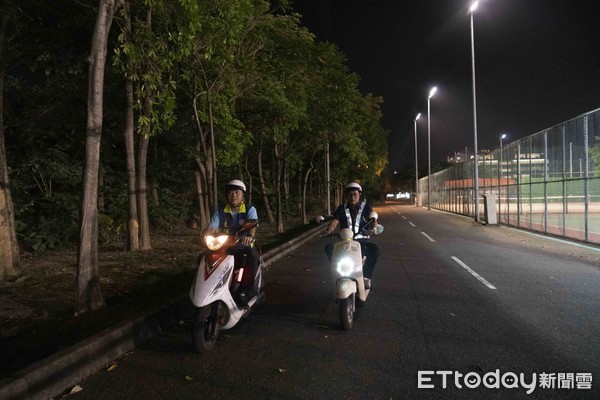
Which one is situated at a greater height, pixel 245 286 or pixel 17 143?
pixel 17 143

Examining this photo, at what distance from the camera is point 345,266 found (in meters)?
5.66

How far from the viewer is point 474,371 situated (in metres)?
4.25

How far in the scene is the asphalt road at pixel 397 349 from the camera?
12.9 ft

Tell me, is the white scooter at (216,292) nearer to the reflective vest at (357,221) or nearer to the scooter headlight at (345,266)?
the scooter headlight at (345,266)

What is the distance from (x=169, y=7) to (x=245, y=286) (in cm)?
646

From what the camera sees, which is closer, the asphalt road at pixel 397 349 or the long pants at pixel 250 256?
the asphalt road at pixel 397 349

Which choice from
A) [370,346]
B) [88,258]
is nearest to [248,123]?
[88,258]

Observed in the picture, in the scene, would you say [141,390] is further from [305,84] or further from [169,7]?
[305,84]

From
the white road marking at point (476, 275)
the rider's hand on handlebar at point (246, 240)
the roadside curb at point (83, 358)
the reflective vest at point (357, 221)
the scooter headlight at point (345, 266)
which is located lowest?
the white road marking at point (476, 275)

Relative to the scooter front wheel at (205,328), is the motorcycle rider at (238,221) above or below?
above

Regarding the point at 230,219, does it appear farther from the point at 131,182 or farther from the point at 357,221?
the point at 131,182

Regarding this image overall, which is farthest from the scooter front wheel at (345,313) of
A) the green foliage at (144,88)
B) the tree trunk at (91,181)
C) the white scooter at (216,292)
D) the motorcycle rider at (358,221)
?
the green foliage at (144,88)

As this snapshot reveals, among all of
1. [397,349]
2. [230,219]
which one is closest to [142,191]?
[230,219]

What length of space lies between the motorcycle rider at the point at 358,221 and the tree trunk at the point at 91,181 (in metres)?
3.13
